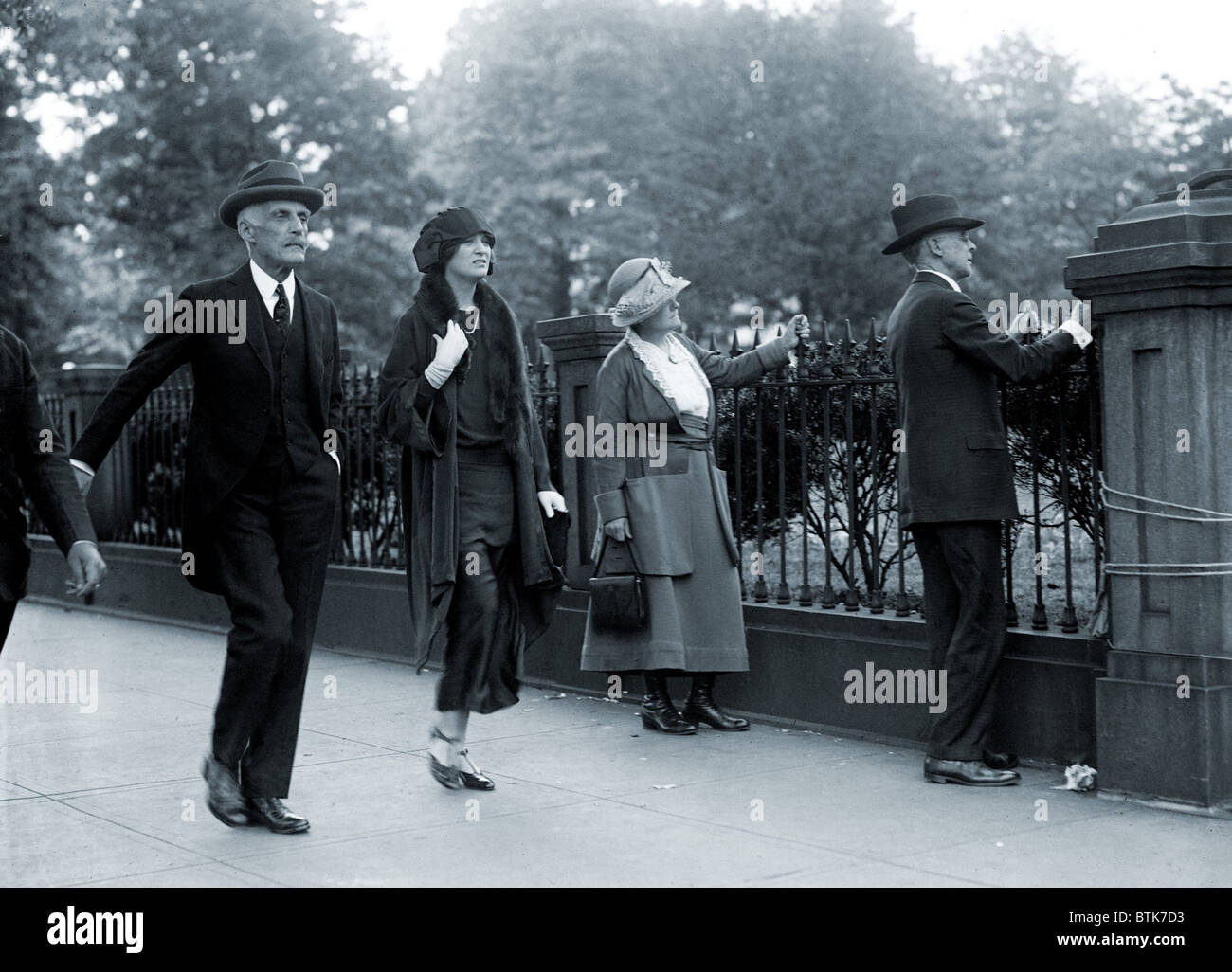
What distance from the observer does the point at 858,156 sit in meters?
36.6

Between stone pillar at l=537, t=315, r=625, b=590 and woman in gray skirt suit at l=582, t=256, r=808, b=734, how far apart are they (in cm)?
129

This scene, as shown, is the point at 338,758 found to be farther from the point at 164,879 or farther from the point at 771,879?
the point at 771,879

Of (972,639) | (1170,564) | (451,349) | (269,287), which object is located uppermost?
(269,287)

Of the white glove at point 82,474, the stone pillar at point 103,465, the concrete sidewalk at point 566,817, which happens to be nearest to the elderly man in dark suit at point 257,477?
the white glove at point 82,474

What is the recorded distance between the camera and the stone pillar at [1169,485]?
529cm

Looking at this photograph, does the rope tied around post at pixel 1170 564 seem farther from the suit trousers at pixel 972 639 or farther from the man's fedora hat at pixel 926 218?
the man's fedora hat at pixel 926 218

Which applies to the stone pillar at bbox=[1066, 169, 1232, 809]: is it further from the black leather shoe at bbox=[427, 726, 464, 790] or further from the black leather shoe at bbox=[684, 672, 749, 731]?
the black leather shoe at bbox=[427, 726, 464, 790]

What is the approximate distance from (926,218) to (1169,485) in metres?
1.32

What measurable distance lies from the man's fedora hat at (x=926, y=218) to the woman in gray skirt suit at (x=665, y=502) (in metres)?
0.93

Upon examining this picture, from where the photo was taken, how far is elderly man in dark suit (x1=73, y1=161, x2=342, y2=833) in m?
5.13

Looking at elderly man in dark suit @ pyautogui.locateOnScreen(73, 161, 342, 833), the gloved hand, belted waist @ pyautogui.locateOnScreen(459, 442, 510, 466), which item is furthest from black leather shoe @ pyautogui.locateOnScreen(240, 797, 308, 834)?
the gloved hand

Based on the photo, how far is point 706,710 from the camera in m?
7.01

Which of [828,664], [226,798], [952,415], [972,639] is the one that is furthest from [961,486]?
[226,798]

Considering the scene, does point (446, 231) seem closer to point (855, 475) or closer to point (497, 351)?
point (497, 351)
